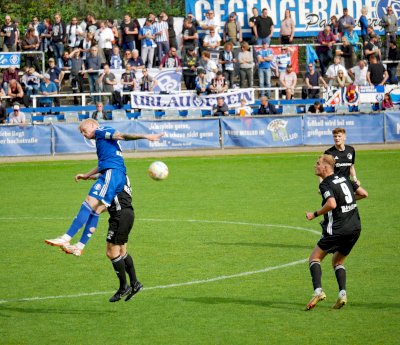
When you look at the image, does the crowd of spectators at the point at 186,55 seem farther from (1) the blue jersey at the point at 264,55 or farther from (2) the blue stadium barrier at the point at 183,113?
(2) the blue stadium barrier at the point at 183,113

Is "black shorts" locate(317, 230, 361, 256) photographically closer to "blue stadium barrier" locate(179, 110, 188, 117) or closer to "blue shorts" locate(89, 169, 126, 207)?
"blue shorts" locate(89, 169, 126, 207)

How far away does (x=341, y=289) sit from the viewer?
11750mm

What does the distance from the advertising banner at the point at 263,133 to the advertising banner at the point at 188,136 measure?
0.38 metres

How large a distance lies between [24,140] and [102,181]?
63.6 feet

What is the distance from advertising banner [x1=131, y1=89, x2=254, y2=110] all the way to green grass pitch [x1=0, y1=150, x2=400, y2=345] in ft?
29.6

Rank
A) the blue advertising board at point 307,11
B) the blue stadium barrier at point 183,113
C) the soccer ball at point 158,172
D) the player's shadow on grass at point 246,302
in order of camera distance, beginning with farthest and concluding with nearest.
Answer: the blue advertising board at point 307,11, the blue stadium barrier at point 183,113, the soccer ball at point 158,172, the player's shadow on grass at point 246,302

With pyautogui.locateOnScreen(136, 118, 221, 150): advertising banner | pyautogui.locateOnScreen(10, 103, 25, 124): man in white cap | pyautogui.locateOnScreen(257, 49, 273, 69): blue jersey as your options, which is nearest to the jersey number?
pyautogui.locateOnScreen(136, 118, 221, 150): advertising banner

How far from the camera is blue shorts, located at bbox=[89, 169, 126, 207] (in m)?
12.3

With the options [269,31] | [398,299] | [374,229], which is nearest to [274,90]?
[269,31]

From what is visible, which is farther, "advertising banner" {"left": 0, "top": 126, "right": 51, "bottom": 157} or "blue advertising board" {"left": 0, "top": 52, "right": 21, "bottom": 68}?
"blue advertising board" {"left": 0, "top": 52, "right": 21, "bottom": 68}

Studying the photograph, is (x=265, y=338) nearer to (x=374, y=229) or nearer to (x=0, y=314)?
(x=0, y=314)

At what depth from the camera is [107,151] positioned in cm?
1252

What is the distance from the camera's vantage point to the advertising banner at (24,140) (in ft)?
102

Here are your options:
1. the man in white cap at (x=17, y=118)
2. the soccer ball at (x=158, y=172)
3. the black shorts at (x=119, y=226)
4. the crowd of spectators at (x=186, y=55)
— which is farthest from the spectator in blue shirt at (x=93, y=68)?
the black shorts at (x=119, y=226)
